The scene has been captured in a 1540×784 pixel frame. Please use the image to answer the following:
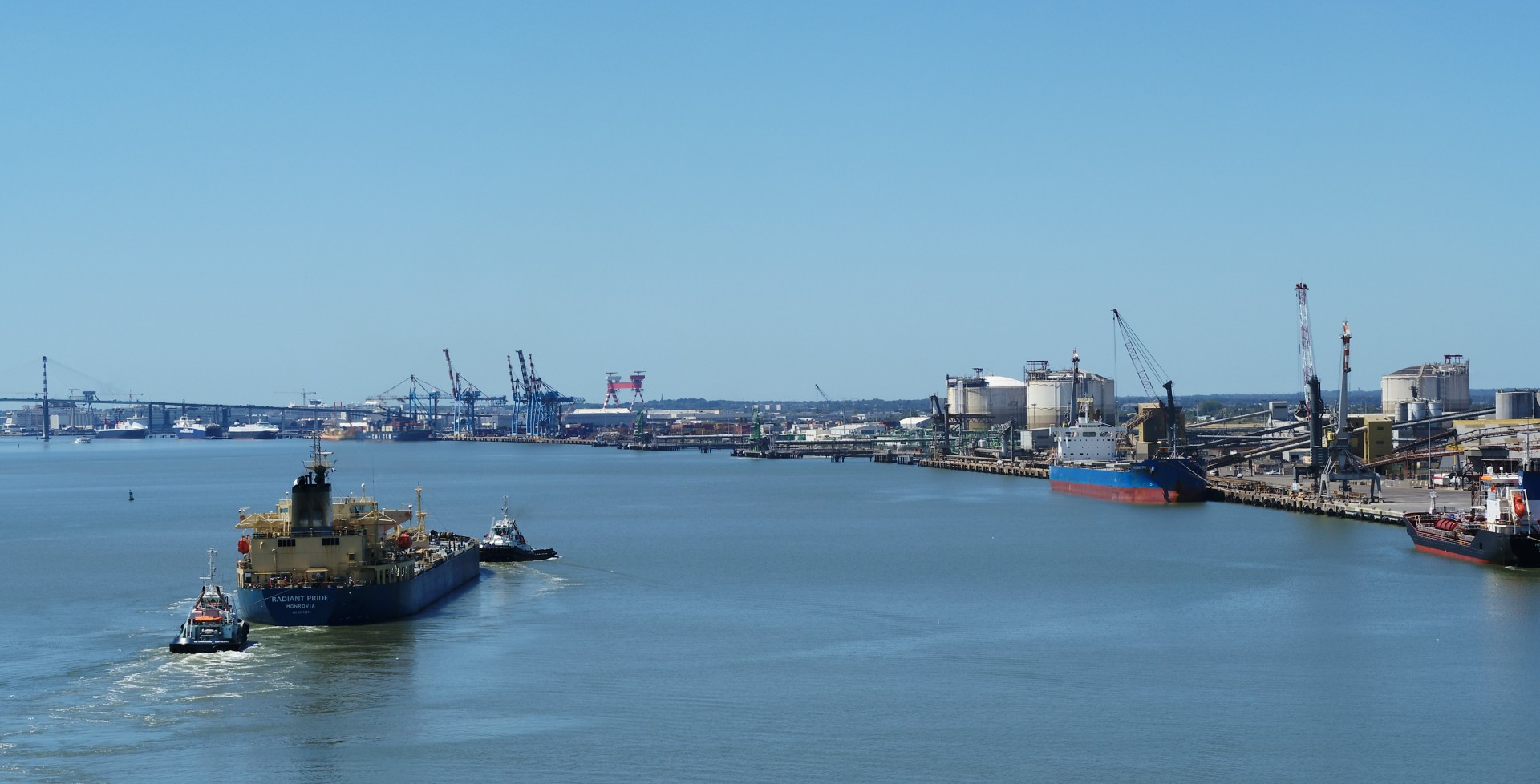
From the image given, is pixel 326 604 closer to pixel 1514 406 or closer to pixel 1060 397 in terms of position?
pixel 1514 406

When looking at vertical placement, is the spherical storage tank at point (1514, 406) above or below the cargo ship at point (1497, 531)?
above

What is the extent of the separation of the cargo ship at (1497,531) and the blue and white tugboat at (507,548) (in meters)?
23.4

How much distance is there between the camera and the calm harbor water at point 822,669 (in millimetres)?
21062

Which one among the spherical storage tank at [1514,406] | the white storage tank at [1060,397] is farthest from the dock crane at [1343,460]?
the white storage tank at [1060,397]

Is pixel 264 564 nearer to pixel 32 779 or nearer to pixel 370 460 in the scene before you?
pixel 32 779

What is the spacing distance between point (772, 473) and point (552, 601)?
68.3 metres

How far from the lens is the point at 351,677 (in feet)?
85.4

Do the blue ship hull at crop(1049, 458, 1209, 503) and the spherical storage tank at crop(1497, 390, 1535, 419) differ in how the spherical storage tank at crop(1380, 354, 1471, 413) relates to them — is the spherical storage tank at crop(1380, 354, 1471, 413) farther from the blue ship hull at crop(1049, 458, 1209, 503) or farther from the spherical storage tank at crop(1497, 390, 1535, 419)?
the blue ship hull at crop(1049, 458, 1209, 503)

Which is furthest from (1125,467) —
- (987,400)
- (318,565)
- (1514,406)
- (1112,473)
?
(987,400)

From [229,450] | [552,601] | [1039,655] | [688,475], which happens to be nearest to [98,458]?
[229,450]

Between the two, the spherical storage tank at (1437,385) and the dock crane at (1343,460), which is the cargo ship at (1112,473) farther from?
the spherical storage tank at (1437,385)

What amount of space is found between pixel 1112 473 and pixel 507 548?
1428 inches

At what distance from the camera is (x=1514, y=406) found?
9181cm

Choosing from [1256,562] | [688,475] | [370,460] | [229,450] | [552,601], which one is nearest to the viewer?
[552,601]
